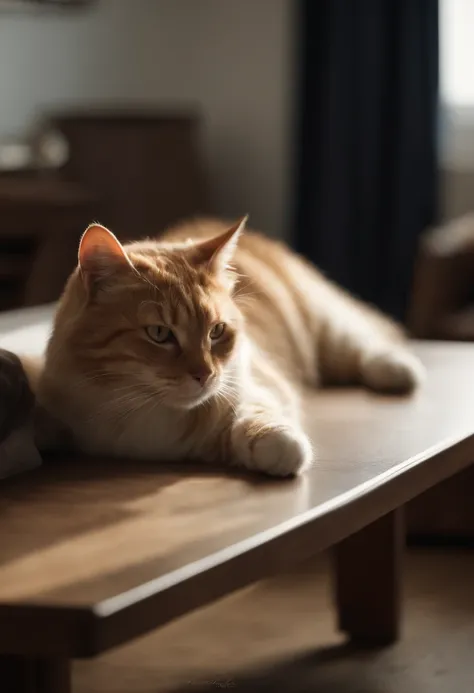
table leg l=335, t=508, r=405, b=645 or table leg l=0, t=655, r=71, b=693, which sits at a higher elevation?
table leg l=0, t=655, r=71, b=693

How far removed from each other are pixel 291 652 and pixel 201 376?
0.67 m

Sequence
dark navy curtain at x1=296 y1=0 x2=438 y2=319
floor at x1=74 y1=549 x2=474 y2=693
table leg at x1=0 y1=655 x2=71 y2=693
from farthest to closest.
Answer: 1. dark navy curtain at x1=296 y1=0 x2=438 y2=319
2. floor at x1=74 y1=549 x2=474 y2=693
3. table leg at x1=0 y1=655 x2=71 y2=693

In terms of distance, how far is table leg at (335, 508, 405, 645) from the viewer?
1.87 m

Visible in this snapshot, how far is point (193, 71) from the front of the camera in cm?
430

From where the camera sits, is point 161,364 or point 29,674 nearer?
point 29,674

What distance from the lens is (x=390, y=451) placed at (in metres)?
1.53

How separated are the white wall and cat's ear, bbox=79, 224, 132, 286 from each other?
8.90 ft

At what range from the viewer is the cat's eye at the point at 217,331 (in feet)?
4.95

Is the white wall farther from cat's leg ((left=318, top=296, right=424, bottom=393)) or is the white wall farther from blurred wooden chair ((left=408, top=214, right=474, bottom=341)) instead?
cat's leg ((left=318, top=296, right=424, bottom=393))

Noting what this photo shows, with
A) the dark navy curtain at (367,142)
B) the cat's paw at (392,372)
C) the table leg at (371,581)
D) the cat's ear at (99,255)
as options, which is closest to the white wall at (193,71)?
the dark navy curtain at (367,142)

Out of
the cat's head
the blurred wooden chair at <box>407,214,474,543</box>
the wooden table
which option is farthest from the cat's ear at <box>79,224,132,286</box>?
the blurred wooden chair at <box>407,214,474,543</box>

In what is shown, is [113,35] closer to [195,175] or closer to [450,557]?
[195,175]

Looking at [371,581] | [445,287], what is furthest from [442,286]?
[371,581]

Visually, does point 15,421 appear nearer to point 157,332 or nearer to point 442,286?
point 157,332
